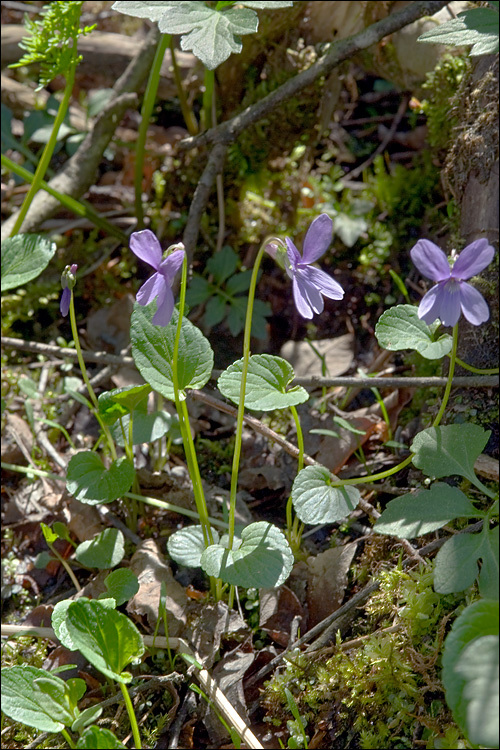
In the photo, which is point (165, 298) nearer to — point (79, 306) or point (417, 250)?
point (417, 250)

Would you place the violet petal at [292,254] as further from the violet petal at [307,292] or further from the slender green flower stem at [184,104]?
the slender green flower stem at [184,104]

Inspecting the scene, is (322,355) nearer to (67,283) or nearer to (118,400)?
(118,400)

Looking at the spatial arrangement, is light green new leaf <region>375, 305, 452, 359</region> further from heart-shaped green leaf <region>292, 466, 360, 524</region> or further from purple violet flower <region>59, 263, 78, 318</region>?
purple violet flower <region>59, 263, 78, 318</region>

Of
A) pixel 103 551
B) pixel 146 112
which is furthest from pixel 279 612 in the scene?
pixel 146 112

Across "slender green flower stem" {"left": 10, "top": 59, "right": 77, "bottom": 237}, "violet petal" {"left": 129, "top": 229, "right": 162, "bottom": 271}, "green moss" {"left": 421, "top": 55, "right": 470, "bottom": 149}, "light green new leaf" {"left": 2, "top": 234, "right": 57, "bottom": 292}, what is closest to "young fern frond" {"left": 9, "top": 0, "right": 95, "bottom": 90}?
"slender green flower stem" {"left": 10, "top": 59, "right": 77, "bottom": 237}

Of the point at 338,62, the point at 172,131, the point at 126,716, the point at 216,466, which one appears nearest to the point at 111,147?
the point at 172,131
